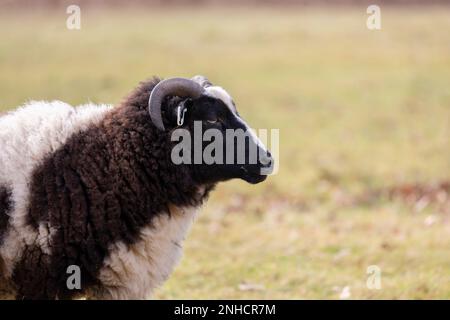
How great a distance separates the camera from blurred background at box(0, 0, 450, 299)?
33.2ft

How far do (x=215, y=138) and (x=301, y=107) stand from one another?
49.0ft

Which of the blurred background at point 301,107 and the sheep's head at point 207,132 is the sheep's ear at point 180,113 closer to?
the sheep's head at point 207,132

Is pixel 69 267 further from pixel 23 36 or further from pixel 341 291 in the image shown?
pixel 23 36

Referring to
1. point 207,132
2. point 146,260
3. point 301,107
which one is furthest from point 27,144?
point 301,107

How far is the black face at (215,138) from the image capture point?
7.25m

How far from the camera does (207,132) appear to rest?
726 centimetres

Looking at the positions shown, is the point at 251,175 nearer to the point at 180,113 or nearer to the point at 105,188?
the point at 180,113

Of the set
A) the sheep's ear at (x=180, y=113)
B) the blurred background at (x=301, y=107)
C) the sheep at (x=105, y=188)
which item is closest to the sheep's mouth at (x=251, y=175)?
the sheep at (x=105, y=188)

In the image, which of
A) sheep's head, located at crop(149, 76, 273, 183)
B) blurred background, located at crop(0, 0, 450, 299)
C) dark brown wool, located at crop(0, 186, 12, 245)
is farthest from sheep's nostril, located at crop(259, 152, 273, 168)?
dark brown wool, located at crop(0, 186, 12, 245)

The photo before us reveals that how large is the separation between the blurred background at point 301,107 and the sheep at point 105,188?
4.65ft

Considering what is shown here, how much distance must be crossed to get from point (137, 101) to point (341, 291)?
3.36 meters

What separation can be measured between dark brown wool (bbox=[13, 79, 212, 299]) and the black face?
0.19 meters
